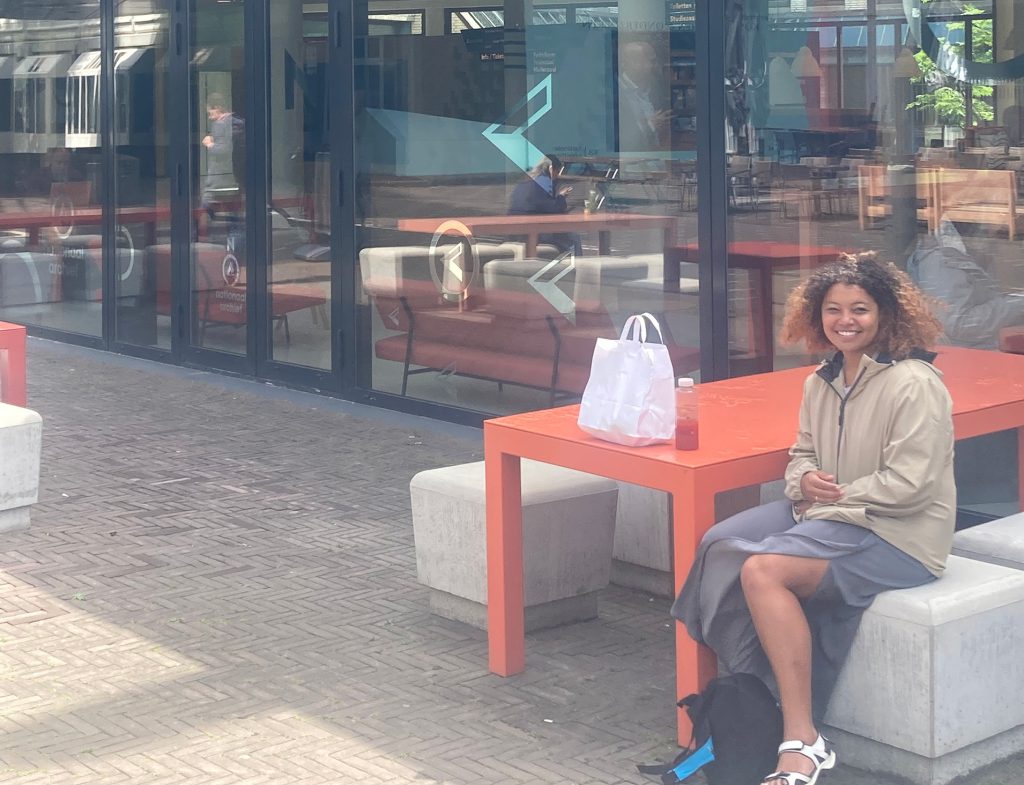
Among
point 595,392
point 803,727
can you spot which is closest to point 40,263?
point 595,392

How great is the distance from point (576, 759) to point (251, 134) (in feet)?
23.4

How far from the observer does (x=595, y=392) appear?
14.9 feet

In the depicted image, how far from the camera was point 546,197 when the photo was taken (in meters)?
8.20

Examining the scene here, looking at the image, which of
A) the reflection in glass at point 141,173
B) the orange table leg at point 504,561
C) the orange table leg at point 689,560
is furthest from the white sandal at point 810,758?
the reflection in glass at point 141,173

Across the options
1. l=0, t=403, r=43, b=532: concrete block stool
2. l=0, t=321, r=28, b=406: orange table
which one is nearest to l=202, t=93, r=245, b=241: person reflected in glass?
l=0, t=321, r=28, b=406: orange table

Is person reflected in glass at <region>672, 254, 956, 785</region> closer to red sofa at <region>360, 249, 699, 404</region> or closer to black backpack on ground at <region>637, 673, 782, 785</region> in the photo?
black backpack on ground at <region>637, 673, 782, 785</region>

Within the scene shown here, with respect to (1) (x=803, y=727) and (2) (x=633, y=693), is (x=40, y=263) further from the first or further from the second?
(1) (x=803, y=727)

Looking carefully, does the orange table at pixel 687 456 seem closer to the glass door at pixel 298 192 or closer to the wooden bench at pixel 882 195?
the wooden bench at pixel 882 195

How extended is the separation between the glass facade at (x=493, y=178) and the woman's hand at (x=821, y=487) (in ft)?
7.31

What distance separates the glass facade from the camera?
632cm

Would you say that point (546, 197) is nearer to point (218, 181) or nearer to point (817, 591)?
point (218, 181)

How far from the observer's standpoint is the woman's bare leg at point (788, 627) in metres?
3.93

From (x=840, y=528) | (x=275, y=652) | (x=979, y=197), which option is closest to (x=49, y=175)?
(x=275, y=652)

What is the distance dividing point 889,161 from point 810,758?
329 centimetres
